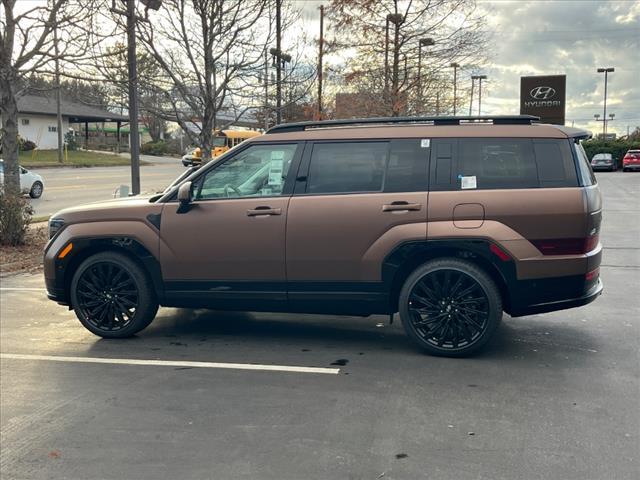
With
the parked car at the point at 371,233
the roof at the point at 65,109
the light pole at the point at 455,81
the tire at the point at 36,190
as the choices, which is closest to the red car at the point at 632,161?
the light pole at the point at 455,81

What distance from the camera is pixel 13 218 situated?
1056 centimetres

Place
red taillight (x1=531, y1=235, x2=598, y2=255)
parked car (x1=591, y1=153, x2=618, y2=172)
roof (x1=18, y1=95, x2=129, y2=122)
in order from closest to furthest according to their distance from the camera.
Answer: red taillight (x1=531, y1=235, x2=598, y2=255) → parked car (x1=591, y1=153, x2=618, y2=172) → roof (x1=18, y1=95, x2=129, y2=122)

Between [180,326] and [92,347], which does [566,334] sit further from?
[92,347]

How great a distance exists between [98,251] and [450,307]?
327cm

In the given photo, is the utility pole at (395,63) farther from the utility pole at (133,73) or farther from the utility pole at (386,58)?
the utility pole at (133,73)

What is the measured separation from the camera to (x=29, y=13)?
33.2 ft

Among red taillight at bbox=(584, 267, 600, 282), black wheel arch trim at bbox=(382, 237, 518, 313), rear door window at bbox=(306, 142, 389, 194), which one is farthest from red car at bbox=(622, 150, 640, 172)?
rear door window at bbox=(306, 142, 389, 194)

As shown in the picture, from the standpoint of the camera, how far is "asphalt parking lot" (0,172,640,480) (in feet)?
11.3

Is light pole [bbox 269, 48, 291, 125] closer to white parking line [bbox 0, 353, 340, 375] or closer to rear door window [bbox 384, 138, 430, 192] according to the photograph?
rear door window [bbox 384, 138, 430, 192]

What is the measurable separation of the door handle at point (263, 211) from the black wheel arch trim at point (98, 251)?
3.30 ft

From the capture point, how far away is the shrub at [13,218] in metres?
10.4

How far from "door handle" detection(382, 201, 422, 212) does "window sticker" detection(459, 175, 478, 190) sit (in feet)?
1.26

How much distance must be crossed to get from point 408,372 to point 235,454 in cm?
177

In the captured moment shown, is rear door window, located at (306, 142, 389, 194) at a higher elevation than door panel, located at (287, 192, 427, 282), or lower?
higher
